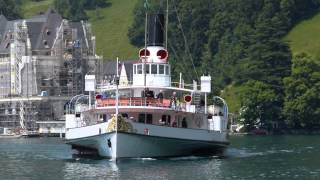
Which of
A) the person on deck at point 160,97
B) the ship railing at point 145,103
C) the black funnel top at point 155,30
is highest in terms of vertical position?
the black funnel top at point 155,30

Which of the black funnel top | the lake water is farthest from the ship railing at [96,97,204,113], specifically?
the black funnel top

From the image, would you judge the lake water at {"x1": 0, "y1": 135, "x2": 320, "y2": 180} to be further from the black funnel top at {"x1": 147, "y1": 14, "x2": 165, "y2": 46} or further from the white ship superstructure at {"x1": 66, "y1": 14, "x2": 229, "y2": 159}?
the black funnel top at {"x1": 147, "y1": 14, "x2": 165, "y2": 46}

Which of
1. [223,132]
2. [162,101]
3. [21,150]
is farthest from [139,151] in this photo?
[21,150]

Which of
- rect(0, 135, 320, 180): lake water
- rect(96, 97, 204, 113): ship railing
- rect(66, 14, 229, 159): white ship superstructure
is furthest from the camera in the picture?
rect(96, 97, 204, 113): ship railing

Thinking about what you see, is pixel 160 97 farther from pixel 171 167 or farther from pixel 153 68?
pixel 171 167

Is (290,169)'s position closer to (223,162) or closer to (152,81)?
(223,162)

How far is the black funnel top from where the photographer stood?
397ft

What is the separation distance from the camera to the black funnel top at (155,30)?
121125 millimetres

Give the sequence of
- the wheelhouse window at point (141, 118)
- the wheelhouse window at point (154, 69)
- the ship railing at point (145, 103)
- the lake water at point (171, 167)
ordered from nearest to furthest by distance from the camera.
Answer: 1. the lake water at point (171, 167)
2. the ship railing at point (145, 103)
3. the wheelhouse window at point (141, 118)
4. the wheelhouse window at point (154, 69)

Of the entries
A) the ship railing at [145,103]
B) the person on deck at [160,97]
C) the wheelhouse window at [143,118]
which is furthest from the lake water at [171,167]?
the person on deck at [160,97]

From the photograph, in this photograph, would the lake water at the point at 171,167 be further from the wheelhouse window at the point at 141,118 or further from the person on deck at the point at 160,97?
the person on deck at the point at 160,97

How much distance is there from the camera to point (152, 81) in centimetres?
11738

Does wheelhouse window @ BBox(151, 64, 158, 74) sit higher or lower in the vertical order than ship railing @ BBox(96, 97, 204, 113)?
higher

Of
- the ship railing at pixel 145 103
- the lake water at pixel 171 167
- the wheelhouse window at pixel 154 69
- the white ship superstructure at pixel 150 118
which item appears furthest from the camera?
the wheelhouse window at pixel 154 69
